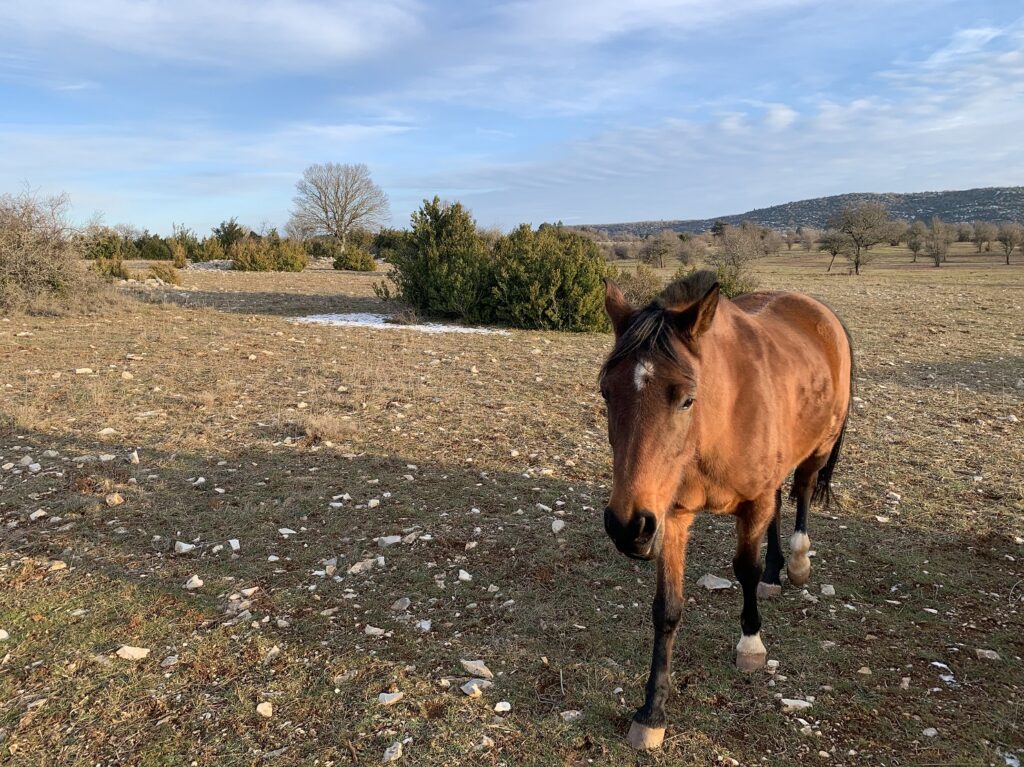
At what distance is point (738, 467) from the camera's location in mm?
3006

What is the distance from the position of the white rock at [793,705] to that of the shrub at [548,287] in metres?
12.0

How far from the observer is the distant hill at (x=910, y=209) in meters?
100

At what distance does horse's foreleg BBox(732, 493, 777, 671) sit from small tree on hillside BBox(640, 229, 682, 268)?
45.8m

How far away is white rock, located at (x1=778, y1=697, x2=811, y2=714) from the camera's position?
2.98 meters

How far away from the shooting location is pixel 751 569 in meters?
3.36

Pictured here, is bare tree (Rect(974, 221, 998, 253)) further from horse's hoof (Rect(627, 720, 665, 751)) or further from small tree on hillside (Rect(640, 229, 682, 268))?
horse's hoof (Rect(627, 720, 665, 751))

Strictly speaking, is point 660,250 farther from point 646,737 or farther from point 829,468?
point 646,737

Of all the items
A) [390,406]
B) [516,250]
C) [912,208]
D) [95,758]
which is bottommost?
[95,758]

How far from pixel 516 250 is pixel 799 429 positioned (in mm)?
12203

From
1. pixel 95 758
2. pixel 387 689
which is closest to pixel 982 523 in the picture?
pixel 387 689

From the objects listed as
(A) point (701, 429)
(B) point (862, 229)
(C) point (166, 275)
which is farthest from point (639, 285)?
(B) point (862, 229)

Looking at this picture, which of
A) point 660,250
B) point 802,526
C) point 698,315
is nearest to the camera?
point 698,315

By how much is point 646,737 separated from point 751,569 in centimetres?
111

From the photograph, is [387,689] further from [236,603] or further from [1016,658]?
[1016,658]
